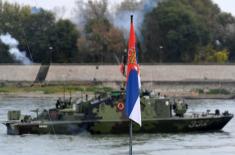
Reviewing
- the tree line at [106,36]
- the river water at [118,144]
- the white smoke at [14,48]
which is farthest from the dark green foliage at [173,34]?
the river water at [118,144]

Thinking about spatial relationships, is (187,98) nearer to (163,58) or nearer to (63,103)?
(163,58)

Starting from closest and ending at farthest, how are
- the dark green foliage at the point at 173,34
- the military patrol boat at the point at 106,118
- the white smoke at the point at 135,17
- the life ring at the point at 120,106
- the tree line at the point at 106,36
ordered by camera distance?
the life ring at the point at 120,106 → the military patrol boat at the point at 106,118 → the white smoke at the point at 135,17 → the tree line at the point at 106,36 → the dark green foliage at the point at 173,34

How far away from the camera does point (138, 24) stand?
124250mm

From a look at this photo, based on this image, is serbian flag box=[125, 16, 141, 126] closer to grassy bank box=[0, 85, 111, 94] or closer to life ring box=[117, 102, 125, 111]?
life ring box=[117, 102, 125, 111]

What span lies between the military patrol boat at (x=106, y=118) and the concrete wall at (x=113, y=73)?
202 feet

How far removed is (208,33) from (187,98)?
92.5 ft

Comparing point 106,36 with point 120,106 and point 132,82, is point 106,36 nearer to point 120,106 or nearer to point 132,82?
point 120,106

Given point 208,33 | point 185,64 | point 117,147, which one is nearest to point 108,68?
point 185,64

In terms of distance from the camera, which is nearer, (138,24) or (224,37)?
(138,24)

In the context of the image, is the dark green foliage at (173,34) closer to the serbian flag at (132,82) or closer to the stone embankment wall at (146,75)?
the stone embankment wall at (146,75)

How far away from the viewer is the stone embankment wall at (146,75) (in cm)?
11281

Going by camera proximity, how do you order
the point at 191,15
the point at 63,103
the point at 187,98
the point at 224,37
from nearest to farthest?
the point at 63,103 < the point at 187,98 < the point at 191,15 < the point at 224,37

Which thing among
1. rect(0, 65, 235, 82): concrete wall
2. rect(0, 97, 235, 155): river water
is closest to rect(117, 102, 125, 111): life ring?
rect(0, 97, 235, 155): river water

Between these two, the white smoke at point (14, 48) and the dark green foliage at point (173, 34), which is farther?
the dark green foliage at point (173, 34)
